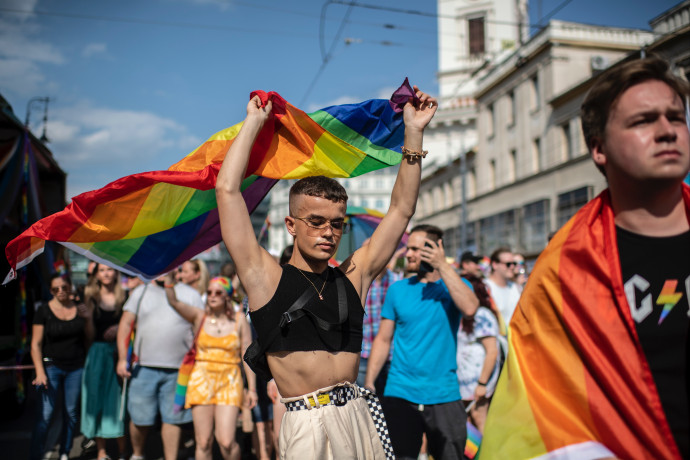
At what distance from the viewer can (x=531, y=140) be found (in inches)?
1264

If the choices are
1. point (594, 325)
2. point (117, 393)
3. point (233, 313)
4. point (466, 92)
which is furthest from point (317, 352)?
point (466, 92)

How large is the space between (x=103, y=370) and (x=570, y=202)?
24196mm

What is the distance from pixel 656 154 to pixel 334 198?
59.5 inches

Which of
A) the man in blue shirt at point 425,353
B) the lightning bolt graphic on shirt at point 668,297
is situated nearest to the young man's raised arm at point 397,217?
the lightning bolt graphic on shirt at point 668,297

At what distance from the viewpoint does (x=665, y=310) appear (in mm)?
1830

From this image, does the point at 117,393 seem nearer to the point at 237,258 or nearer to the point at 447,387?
the point at 447,387

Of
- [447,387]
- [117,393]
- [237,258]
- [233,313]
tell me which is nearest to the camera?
[237,258]

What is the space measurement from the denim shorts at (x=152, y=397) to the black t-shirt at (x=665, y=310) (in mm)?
5248

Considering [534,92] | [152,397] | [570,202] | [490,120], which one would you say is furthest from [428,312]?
[490,120]

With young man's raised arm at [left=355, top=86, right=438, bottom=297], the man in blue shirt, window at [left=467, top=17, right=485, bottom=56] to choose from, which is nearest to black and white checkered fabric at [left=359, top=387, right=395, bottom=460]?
young man's raised arm at [left=355, top=86, right=438, bottom=297]

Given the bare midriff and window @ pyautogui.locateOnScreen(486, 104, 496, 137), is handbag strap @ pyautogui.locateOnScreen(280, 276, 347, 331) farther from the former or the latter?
window @ pyautogui.locateOnScreen(486, 104, 496, 137)

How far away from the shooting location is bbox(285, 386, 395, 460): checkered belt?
273 centimetres

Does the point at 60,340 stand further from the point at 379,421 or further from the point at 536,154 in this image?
the point at 536,154

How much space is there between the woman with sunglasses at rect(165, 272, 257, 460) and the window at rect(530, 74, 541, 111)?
2854 cm
